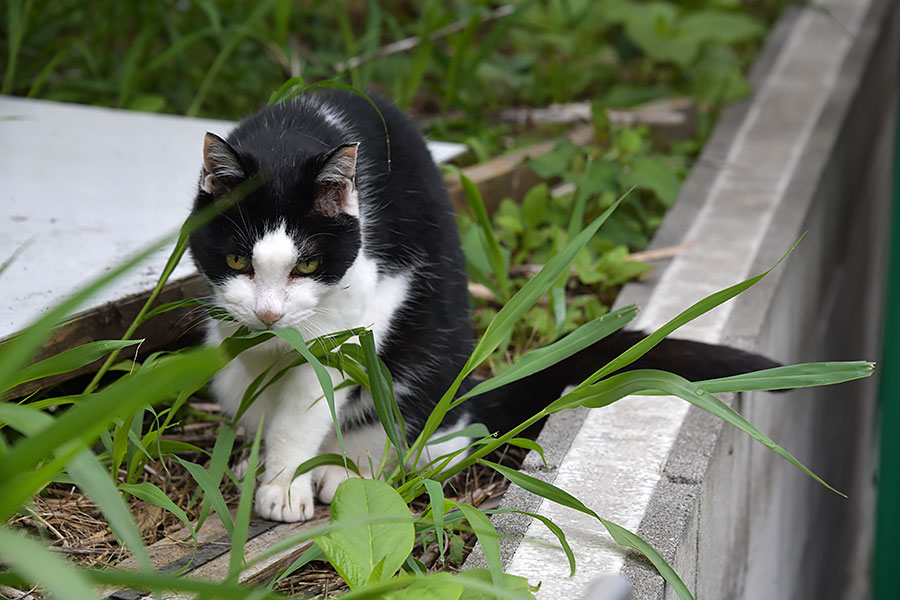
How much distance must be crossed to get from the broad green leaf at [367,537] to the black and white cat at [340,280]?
289 millimetres

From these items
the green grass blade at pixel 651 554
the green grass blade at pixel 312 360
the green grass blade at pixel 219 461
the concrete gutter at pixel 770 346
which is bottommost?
the concrete gutter at pixel 770 346

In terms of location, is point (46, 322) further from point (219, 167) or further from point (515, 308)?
point (515, 308)

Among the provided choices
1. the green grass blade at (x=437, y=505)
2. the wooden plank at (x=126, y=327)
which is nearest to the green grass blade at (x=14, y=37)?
the wooden plank at (x=126, y=327)

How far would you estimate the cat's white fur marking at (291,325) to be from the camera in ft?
4.49

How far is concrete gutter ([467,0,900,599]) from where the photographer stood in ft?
4.75

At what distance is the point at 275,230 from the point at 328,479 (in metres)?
0.49

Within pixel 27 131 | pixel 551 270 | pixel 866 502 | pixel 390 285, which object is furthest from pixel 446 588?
pixel 866 502

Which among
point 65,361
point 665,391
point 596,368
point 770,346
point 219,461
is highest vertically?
point 65,361

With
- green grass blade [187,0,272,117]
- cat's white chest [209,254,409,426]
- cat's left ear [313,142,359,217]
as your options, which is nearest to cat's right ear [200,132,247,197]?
Answer: cat's left ear [313,142,359,217]

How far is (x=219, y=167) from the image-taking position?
1.37 m

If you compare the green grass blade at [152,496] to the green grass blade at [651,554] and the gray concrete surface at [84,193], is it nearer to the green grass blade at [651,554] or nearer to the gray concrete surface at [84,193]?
the gray concrete surface at [84,193]

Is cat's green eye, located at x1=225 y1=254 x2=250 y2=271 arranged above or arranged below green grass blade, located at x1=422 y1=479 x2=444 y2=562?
above

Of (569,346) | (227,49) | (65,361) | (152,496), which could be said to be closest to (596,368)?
(569,346)

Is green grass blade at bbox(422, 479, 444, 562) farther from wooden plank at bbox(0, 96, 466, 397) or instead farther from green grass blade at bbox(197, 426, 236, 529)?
wooden plank at bbox(0, 96, 466, 397)
